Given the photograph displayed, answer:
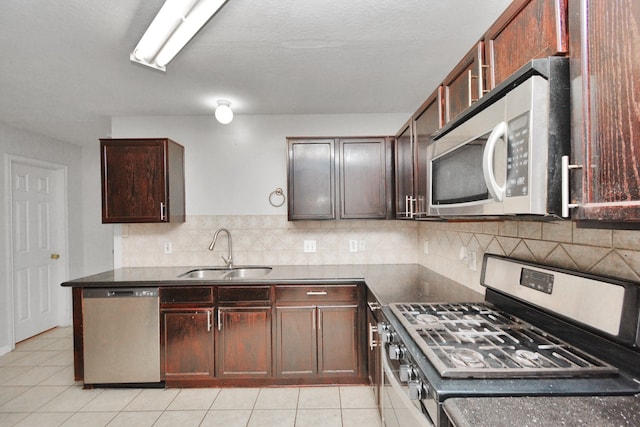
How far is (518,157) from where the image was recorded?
88 cm

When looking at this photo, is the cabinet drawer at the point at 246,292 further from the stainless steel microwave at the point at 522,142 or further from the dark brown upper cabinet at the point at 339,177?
the stainless steel microwave at the point at 522,142

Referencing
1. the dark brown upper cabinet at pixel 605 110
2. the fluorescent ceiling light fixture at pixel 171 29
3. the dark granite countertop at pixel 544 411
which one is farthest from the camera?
the fluorescent ceiling light fixture at pixel 171 29

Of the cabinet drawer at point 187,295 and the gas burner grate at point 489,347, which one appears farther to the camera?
the cabinet drawer at point 187,295

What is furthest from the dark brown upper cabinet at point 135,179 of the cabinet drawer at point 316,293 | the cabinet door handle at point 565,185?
the cabinet door handle at point 565,185

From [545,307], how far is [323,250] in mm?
2093

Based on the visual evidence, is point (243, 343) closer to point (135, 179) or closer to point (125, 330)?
point (125, 330)

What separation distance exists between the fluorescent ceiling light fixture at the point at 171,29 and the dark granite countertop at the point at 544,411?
182 cm

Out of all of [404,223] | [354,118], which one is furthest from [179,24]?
[404,223]

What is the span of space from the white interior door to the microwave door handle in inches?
185

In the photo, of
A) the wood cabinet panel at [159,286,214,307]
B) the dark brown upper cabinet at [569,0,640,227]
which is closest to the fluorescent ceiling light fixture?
the dark brown upper cabinet at [569,0,640,227]

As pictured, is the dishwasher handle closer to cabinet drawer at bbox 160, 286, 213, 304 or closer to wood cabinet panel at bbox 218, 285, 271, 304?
cabinet drawer at bbox 160, 286, 213, 304

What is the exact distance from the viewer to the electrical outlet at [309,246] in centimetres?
315

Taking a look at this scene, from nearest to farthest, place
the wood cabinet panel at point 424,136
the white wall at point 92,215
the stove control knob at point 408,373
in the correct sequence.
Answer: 1. the stove control knob at point 408,373
2. the wood cabinet panel at point 424,136
3. the white wall at point 92,215

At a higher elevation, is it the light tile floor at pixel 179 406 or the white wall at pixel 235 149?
the white wall at pixel 235 149
